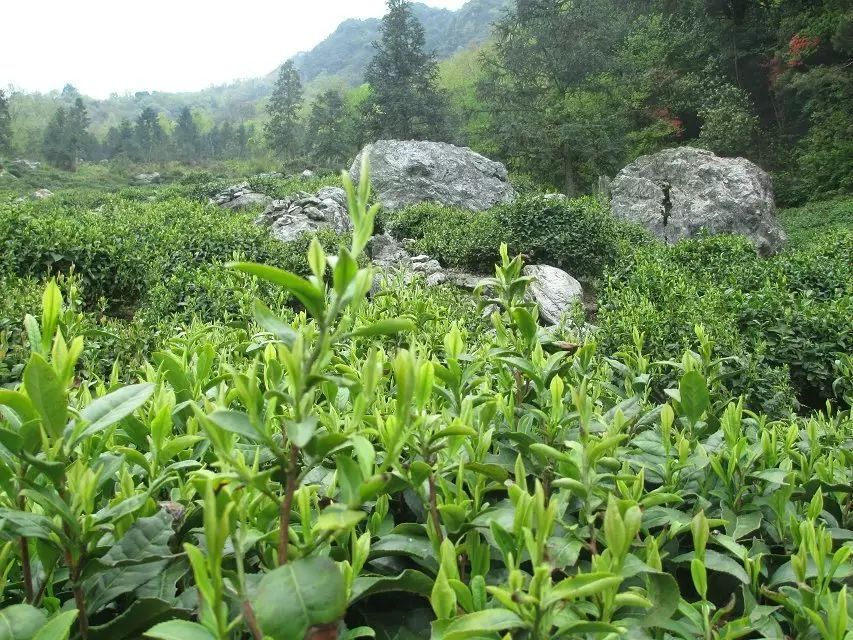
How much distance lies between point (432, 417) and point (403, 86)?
1145 inches

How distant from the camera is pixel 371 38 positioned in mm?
126062

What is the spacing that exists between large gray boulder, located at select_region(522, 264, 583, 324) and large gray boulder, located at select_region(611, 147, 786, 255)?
22.2ft

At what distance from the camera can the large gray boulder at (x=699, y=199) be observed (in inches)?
518

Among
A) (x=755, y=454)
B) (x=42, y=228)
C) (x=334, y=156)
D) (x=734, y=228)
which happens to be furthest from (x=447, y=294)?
(x=334, y=156)

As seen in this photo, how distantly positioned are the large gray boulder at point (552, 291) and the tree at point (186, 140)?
57792mm

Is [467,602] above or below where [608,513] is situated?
below

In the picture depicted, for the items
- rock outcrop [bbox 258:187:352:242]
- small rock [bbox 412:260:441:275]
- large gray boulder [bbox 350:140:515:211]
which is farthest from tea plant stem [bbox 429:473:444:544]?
large gray boulder [bbox 350:140:515:211]

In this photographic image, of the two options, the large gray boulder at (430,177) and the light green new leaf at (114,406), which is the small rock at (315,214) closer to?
the large gray boulder at (430,177)

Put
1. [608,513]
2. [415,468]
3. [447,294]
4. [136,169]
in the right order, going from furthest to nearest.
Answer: [136,169]
[447,294]
[415,468]
[608,513]

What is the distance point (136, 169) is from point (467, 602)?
2236 inches

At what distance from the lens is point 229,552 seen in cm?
76

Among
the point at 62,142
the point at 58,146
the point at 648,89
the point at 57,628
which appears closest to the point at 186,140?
the point at 62,142

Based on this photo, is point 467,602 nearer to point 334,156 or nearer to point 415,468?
point 415,468

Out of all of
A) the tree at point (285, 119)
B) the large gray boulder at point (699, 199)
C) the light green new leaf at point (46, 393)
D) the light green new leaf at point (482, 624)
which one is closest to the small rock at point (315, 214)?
the large gray boulder at point (699, 199)
